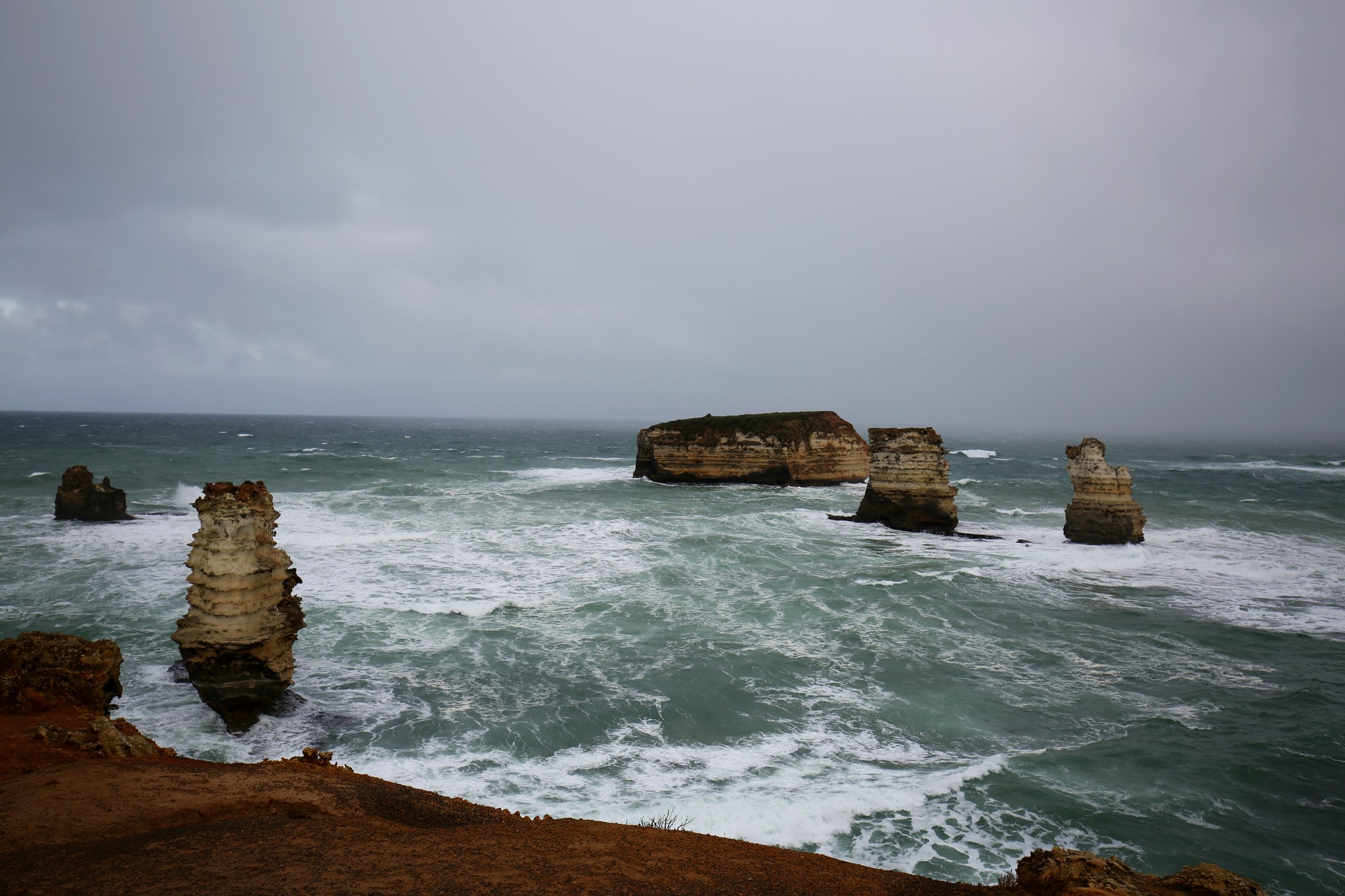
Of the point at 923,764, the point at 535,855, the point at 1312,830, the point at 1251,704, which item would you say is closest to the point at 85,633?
the point at 535,855

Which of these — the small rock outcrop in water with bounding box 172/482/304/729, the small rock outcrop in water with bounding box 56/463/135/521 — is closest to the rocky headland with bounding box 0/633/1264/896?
the small rock outcrop in water with bounding box 172/482/304/729

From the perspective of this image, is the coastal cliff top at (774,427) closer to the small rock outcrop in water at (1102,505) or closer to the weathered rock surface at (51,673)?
the small rock outcrop in water at (1102,505)

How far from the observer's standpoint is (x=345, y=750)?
8.88m

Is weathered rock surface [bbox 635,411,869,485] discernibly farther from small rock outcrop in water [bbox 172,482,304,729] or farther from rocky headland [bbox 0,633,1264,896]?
rocky headland [bbox 0,633,1264,896]

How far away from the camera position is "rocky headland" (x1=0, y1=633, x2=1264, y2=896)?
3.82 meters

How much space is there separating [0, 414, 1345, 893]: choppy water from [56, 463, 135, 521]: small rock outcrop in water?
1528 millimetres

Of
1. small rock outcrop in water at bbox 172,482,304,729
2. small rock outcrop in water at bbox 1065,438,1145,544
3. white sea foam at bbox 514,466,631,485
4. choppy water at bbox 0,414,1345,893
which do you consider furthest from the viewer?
white sea foam at bbox 514,466,631,485

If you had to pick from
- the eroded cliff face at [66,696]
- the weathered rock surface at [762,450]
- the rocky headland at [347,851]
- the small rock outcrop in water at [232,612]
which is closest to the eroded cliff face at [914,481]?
the weathered rock surface at [762,450]

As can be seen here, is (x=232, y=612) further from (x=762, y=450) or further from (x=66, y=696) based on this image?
(x=762, y=450)

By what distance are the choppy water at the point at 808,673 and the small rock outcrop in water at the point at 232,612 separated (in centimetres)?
54

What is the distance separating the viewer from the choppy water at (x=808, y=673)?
7.75 metres

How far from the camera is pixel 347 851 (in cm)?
421

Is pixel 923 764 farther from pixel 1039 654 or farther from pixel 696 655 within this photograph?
pixel 1039 654

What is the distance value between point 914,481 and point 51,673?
2636 cm
